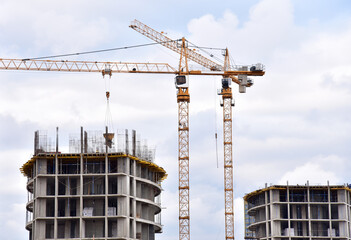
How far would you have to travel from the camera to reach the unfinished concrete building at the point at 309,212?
506 ft

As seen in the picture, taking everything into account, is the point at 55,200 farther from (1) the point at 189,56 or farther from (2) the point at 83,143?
(1) the point at 189,56

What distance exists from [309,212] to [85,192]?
45.4 metres

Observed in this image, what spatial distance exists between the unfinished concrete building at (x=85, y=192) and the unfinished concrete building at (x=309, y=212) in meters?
32.4

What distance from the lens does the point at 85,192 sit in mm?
132500

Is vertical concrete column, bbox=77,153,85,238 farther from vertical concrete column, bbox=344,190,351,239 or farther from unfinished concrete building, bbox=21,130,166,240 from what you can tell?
vertical concrete column, bbox=344,190,351,239

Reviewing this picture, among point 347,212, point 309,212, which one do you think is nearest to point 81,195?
point 309,212

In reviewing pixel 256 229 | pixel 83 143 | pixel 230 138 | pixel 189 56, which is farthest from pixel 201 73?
pixel 83 143

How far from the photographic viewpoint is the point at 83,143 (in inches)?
5305

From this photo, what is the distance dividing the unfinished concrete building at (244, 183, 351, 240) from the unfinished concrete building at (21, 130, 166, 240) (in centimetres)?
3237

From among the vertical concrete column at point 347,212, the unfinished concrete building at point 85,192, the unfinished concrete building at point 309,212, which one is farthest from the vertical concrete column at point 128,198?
the vertical concrete column at point 347,212

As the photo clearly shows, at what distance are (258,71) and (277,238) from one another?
4601 centimetres

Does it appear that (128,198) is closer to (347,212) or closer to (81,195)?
(81,195)

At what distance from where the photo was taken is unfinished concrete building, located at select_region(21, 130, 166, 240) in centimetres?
13088

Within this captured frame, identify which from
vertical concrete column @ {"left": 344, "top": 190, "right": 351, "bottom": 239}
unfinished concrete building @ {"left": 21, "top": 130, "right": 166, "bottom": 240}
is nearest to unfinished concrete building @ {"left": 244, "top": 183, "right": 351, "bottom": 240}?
vertical concrete column @ {"left": 344, "top": 190, "right": 351, "bottom": 239}
